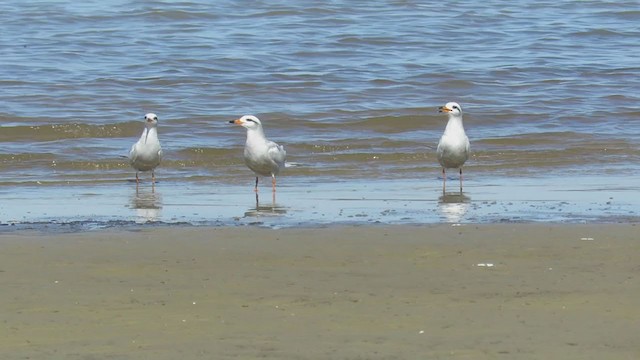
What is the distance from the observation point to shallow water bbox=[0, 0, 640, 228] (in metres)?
12.0

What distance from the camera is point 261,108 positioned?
17938 millimetres

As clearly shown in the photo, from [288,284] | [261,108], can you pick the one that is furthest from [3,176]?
[288,284]

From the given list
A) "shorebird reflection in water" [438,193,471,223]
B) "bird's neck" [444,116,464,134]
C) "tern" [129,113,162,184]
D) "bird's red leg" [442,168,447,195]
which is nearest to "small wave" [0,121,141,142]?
"tern" [129,113,162,184]

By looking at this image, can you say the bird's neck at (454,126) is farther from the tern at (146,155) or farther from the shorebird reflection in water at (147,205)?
the shorebird reflection in water at (147,205)

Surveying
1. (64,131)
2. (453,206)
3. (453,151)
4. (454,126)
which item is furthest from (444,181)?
(64,131)

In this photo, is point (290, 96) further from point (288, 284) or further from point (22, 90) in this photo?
point (288, 284)

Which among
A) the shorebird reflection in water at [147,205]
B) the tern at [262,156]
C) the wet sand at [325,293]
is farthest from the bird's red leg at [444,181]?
the wet sand at [325,293]

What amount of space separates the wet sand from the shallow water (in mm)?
1207

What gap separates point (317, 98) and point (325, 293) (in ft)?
39.7

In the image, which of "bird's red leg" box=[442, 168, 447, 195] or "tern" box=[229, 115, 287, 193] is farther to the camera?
"tern" box=[229, 115, 287, 193]

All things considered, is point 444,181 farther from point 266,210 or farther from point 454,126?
point 266,210

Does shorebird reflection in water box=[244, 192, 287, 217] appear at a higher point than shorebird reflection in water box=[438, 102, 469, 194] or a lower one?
lower

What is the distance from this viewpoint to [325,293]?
6699 millimetres

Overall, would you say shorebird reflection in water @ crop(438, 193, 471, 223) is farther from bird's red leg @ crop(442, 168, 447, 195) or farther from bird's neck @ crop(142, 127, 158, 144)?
bird's neck @ crop(142, 127, 158, 144)
